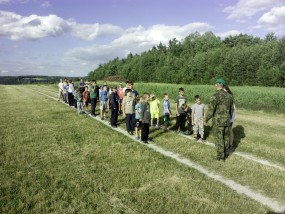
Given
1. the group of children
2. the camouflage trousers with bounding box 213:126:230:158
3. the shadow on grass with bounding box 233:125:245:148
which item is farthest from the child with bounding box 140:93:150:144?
the shadow on grass with bounding box 233:125:245:148

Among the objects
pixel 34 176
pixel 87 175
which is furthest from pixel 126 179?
pixel 34 176

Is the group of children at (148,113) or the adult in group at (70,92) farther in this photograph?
the adult in group at (70,92)

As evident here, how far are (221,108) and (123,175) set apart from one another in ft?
11.7

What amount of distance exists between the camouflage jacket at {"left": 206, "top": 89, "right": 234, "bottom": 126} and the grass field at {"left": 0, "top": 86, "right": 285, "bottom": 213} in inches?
44.0

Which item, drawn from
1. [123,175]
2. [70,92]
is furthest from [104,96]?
[123,175]

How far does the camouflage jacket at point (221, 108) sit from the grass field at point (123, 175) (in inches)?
44.0

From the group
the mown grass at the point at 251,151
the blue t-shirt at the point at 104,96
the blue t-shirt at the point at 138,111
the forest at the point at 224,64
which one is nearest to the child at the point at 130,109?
the blue t-shirt at the point at 138,111

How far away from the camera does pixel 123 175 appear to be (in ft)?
24.3

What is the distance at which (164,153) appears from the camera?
979 centimetres

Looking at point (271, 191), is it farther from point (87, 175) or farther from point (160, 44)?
point (160, 44)

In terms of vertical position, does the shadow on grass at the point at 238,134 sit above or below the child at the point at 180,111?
below

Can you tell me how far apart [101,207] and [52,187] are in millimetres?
1476

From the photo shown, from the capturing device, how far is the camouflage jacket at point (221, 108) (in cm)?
901

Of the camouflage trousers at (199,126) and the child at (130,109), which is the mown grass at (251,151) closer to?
the camouflage trousers at (199,126)
